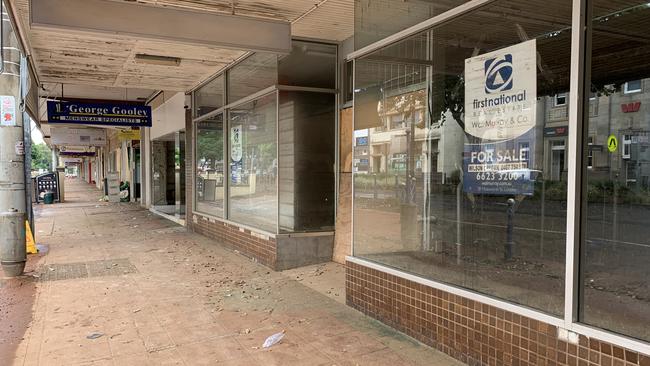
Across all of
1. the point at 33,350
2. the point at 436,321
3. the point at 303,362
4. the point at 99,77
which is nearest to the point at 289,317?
the point at 303,362

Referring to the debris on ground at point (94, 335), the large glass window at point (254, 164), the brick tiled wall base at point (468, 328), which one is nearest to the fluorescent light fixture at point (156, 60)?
the large glass window at point (254, 164)

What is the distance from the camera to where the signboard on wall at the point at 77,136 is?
990 inches

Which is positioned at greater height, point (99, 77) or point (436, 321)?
point (99, 77)

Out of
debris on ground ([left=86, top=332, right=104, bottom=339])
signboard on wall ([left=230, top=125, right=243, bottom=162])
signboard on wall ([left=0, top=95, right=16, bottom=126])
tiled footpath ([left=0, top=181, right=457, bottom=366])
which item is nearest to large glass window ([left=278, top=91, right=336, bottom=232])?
tiled footpath ([left=0, top=181, right=457, bottom=366])

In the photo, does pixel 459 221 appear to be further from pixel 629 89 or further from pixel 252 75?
pixel 252 75

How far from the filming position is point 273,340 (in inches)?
172

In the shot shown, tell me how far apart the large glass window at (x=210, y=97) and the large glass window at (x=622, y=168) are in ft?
21.9

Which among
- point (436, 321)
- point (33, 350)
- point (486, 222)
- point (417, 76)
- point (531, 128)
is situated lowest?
point (33, 350)

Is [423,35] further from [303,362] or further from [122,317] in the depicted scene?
[122,317]

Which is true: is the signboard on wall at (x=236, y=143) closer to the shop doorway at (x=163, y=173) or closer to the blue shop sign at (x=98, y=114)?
the blue shop sign at (x=98, y=114)

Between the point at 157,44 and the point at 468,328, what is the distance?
19.7 feet

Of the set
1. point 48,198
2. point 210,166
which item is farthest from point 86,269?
A: point 48,198

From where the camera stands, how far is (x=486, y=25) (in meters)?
4.34

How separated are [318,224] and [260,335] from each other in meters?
3.19
